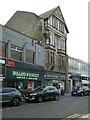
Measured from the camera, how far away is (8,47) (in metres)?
34.2

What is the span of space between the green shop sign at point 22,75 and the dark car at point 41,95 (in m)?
5.18

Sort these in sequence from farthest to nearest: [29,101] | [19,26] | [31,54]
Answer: [19,26] < [31,54] < [29,101]

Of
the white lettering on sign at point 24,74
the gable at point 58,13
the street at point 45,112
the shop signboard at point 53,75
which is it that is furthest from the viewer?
the gable at point 58,13

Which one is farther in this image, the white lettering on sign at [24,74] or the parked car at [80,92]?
the parked car at [80,92]

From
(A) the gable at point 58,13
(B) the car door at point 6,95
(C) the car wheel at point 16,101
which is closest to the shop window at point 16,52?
(C) the car wheel at point 16,101

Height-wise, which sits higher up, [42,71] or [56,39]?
[56,39]

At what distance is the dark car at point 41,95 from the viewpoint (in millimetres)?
28188

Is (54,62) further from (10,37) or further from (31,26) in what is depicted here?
(10,37)

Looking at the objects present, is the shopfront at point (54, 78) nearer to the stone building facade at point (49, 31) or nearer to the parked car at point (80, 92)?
the stone building facade at point (49, 31)

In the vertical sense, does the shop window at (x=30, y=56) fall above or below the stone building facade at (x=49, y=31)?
below

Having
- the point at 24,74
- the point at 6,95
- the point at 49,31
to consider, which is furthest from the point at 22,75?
the point at 6,95

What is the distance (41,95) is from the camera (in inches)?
1136

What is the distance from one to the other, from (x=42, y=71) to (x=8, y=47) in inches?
417

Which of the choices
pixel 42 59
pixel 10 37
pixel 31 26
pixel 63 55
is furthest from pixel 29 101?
pixel 63 55
